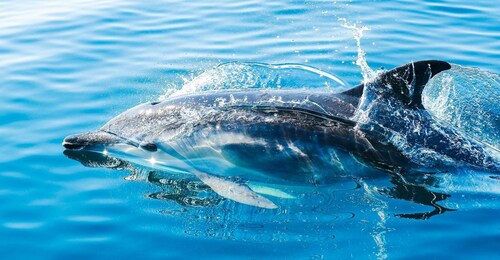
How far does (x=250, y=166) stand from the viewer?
879cm

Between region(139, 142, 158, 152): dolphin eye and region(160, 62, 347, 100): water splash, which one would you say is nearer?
region(139, 142, 158, 152): dolphin eye

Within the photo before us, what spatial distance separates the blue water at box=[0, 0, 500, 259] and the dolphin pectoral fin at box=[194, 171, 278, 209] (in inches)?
4.2

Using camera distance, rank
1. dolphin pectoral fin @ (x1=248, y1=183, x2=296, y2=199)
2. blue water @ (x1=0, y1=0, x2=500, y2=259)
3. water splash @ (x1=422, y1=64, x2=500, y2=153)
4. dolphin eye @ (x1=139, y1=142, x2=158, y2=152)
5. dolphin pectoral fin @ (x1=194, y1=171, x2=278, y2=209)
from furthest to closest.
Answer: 1. water splash @ (x1=422, y1=64, x2=500, y2=153)
2. dolphin eye @ (x1=139, y1=142, x2=158, y2=152)
3. dolphin pectoral fin @ (x1=248, y1=183, x2=296, y2=199)
4. dolphin pectoral fin @ (x1=194, y1=171, x2=278, y2=209)
5. blue water @ (x1=0, y1=0, x2=500, y2=259)

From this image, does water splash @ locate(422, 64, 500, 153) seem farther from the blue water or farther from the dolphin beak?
→ the dolphin beak

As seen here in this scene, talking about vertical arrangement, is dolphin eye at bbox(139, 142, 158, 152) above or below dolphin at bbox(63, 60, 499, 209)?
below

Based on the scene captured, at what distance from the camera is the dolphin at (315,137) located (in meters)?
8.48

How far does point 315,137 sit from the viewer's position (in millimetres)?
8609

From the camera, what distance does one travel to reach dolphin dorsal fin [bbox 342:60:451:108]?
26.7 feet

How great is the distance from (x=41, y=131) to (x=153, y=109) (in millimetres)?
2238

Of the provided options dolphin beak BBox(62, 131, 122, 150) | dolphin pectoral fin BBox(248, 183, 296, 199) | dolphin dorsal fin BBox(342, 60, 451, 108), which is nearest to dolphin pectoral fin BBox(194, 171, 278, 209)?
dolphin pectoral fin BBox(248, 183, 296, 199)

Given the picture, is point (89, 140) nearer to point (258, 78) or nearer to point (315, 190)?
point (315, 190)

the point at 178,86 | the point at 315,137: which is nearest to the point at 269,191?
the point at 315,137

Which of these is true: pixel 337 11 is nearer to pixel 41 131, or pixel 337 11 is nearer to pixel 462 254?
pixel 41 131

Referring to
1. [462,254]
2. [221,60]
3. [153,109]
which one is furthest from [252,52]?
[462,254]
